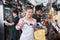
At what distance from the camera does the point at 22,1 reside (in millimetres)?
1713

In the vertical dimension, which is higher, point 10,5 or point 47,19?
point 10,5

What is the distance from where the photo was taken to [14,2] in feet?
5.62

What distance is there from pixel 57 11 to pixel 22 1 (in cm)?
31

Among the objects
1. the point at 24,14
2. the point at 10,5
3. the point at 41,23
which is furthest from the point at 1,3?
the point at 41,23

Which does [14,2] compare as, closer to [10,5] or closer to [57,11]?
[10,5]

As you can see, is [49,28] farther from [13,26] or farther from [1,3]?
[1,3]

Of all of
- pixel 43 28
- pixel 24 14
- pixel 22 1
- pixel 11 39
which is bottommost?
pixel 11 39

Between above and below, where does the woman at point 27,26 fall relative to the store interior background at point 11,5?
below

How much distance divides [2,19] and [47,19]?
378 millimetres

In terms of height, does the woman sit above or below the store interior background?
below

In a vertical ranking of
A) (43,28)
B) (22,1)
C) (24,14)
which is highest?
(22,1)

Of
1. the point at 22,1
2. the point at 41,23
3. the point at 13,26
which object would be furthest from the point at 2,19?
the point at 41,23

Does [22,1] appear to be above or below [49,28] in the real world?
above

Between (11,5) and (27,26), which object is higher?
(11,5)
